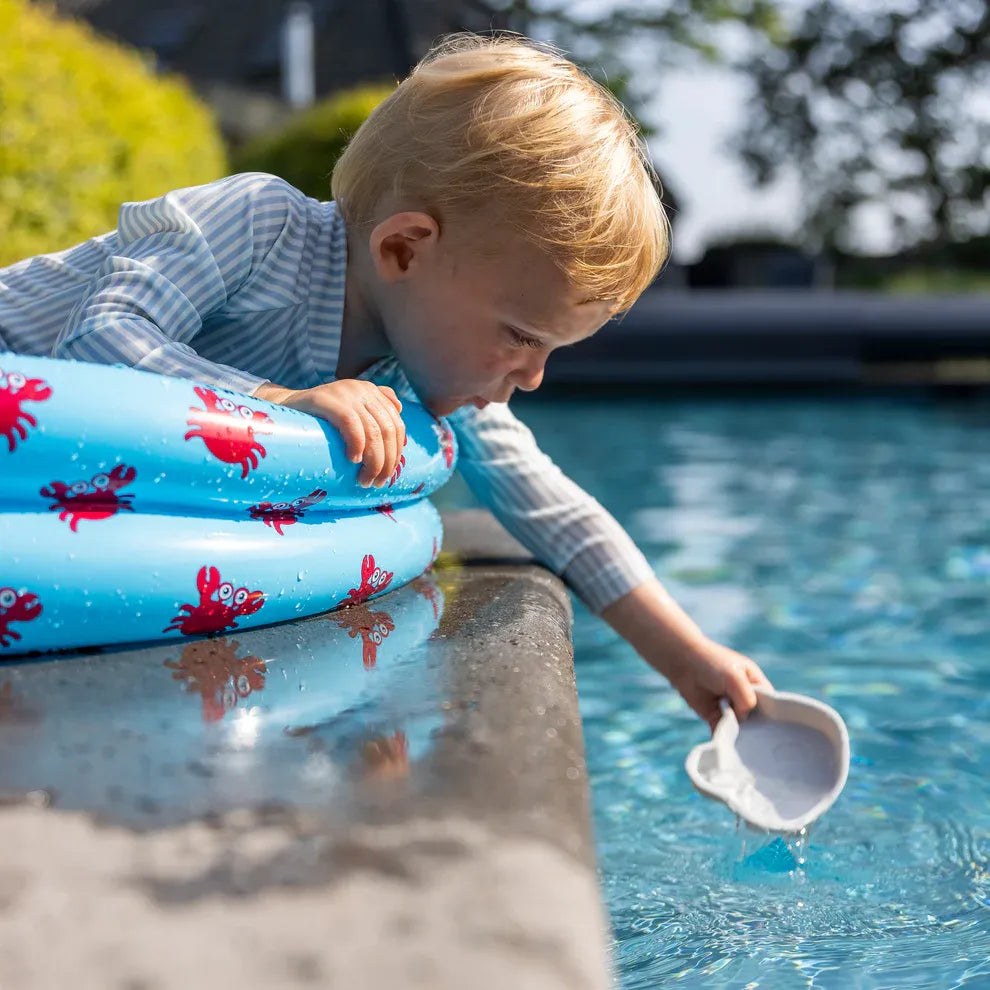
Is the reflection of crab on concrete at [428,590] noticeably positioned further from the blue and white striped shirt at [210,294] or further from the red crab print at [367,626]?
the blue and white striped shirt at [210,294]

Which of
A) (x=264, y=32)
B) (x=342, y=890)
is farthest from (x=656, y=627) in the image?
(x=264, y=32)

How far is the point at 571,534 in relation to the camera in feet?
8.49

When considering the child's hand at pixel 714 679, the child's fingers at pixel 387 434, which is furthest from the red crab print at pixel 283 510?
the child's hand at pixel 714 679

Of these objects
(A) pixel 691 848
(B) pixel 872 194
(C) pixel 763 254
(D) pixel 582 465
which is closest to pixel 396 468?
(A) pixel 691 848

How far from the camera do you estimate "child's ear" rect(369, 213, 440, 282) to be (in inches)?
80.9

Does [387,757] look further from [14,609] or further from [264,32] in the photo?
[264,32]

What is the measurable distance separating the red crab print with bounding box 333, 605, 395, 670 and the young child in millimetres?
204

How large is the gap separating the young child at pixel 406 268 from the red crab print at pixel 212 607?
0.96 ft

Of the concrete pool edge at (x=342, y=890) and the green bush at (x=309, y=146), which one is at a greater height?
the concrete pool edge at (x=342, y=890)

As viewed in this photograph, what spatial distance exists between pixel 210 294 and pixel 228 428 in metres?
0.36

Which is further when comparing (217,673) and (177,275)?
(177,275)

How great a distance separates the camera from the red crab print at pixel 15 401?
61.2 inches

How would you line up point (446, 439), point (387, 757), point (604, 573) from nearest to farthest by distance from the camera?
point (387, 757) → point (446, 439) → point (604, 573)

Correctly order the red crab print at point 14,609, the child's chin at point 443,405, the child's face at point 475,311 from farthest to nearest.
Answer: the child's chin at point 443,405
the child's face at point 475,311
the red crab print at point 14,609
